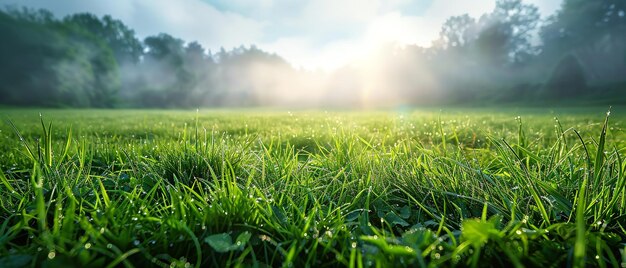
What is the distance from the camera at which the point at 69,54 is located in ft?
127

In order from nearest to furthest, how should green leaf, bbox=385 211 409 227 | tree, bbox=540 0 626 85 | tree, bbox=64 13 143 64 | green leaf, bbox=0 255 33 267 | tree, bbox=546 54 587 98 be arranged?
green leaf, bbox=0 255 33 267
green leaf, bbox=385 211 409 227
tree, bbox=546 54 587 98
tree, bbox=540 0 626 85
tree, bbox=64 13 143 64

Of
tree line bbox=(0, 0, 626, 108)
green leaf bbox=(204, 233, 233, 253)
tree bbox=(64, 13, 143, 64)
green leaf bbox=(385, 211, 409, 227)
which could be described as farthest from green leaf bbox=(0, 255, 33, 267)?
tree bbox=(64, 13, 143, 64)

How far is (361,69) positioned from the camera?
54062 mm

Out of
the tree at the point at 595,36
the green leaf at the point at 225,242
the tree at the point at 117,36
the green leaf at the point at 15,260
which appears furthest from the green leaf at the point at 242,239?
the tree at the point at 117,36

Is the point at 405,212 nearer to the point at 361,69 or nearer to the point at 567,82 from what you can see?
the point at 567,82

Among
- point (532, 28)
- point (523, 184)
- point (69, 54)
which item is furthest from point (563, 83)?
point (69, 54)

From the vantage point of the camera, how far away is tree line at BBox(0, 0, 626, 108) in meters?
36.3

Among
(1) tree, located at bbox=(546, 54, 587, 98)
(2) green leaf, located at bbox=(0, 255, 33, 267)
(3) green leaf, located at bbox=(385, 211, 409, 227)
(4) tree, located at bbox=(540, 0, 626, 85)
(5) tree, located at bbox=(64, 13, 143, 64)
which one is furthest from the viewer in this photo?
(5) tree, located at bbox=(64, 13, 143, 64)

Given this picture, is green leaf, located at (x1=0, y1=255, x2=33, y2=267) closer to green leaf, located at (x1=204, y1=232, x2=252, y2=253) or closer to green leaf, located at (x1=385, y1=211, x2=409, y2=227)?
green leaf, located at (x1=204, y1=232, x2=252, y2=253)

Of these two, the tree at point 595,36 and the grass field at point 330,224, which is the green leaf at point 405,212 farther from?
the tree at point 595,36

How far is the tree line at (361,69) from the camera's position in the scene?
119 ft

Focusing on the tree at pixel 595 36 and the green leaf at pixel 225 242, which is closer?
the green leaf at pixel 225 242

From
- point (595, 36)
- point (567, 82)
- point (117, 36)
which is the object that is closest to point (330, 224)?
point (567, 82)

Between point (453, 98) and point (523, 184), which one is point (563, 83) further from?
point (523, 184)
